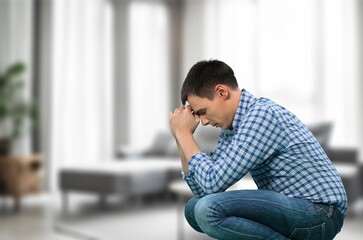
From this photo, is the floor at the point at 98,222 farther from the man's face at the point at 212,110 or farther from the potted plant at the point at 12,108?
the man's face at the point at 212,110

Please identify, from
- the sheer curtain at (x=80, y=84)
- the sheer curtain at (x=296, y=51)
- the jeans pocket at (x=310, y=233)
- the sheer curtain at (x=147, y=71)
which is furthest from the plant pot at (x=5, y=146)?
the jeans pocket at (x=310, y=233)

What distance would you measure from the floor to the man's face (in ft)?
5.73

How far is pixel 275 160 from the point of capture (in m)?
1.49

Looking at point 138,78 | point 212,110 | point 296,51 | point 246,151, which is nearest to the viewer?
point 246,151

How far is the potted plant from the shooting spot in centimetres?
496

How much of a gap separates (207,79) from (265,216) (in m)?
0.43

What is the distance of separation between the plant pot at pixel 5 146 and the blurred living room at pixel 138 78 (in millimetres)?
10

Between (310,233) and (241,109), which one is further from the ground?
(241,109)

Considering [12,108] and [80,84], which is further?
[80,84]

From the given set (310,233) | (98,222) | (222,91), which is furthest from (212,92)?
(98,222)

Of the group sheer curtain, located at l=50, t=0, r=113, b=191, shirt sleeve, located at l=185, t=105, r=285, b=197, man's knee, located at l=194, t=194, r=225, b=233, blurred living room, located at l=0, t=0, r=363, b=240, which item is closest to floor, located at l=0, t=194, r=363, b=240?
blurred living room, located at l=0, t=0, r=363, b=240

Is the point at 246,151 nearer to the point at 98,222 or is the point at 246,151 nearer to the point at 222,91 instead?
the point at 222,91

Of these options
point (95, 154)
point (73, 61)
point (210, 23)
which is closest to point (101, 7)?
point (73, 61)

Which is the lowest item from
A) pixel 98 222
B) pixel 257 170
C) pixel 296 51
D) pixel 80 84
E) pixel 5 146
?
pixel 98 222
